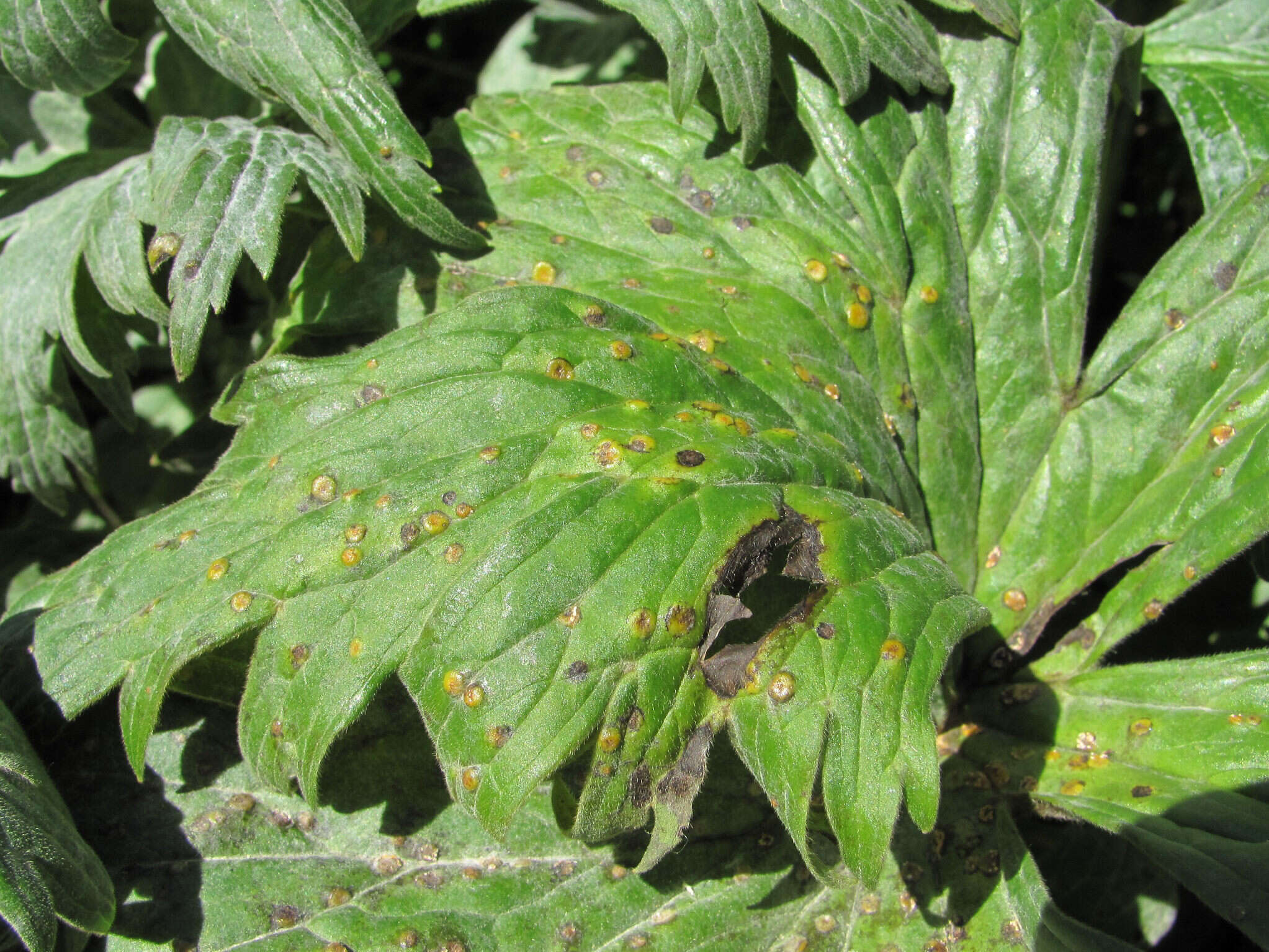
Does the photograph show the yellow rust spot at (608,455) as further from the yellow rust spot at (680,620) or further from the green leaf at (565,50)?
the green leaf at (565,50)

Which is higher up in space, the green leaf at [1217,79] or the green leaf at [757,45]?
the green leaf at [757,45]

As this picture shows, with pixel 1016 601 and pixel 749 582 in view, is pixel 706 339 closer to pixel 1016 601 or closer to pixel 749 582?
pixel 749 582

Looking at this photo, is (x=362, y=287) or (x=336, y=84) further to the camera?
(x=362, y=287)

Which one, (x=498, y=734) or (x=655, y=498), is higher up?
(x=655, y=498)

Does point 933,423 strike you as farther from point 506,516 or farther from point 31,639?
point 31,639

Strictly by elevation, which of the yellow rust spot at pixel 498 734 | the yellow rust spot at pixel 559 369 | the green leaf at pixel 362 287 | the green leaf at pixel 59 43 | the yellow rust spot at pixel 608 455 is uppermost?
the green leaf at pixel 59 43

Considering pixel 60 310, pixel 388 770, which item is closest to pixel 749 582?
pixel 388 770

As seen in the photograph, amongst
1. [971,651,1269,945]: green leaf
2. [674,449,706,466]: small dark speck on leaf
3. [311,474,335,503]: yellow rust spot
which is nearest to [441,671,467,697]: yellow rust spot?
[311,474,335,503]: yellow rust spot

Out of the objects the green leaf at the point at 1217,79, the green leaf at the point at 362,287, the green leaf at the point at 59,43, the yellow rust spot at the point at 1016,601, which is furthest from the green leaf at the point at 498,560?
the green leaf at the point at 1217,79
